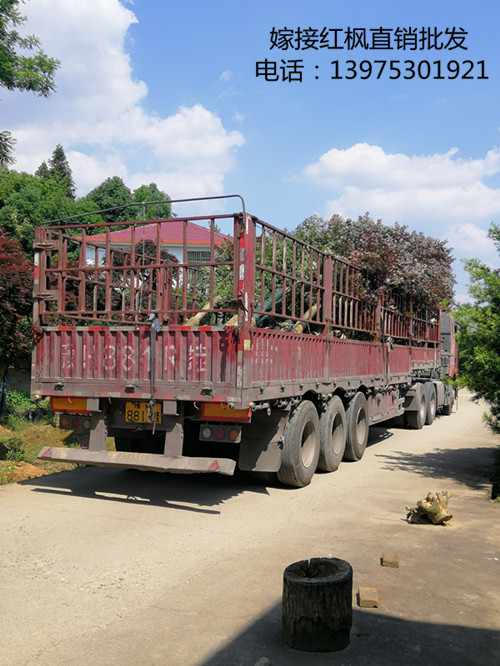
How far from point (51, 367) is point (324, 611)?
528 centimetres

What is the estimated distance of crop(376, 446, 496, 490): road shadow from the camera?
9.84 meters

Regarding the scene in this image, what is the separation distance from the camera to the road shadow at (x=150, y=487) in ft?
26.0

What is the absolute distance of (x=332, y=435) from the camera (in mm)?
10156

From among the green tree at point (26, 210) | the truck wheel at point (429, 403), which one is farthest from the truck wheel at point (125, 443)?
the green tree at point (26, 210)

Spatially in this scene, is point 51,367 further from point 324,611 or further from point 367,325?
point 367,325

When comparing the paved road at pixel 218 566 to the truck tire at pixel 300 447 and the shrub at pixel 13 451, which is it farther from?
the shrub at pixel 13 451

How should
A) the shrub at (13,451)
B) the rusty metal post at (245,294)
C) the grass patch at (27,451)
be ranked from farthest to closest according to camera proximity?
the shrub at (13,451) < the grass patch at (27,451) < the rusty metal post at (245,294)

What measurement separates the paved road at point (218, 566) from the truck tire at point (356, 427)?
131 cm

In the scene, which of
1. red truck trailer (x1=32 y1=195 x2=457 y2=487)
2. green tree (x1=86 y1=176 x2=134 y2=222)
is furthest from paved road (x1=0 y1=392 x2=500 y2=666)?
green tree (x1=86 y1=176 x2=134 y2=222)

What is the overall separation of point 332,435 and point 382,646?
614 centimetres

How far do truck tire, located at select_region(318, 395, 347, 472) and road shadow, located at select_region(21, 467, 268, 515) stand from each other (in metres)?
1.23

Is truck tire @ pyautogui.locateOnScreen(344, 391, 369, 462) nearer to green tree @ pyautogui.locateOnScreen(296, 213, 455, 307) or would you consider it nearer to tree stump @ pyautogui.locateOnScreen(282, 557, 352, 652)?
green tree @ pyautogui.locateOnScreen(296, 213, 455, 307)

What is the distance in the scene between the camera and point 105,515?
7195mm

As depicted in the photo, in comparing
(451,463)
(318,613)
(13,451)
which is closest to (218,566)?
(318,613)
